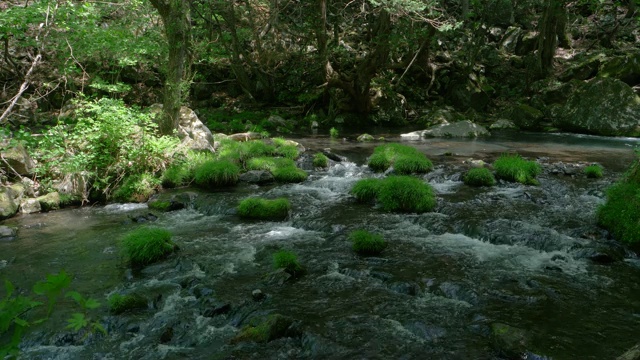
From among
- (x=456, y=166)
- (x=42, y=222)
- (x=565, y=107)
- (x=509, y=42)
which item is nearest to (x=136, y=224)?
(x=42, y=222)

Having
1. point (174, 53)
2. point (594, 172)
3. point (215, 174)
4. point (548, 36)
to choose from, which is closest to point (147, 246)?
point (215, 174)

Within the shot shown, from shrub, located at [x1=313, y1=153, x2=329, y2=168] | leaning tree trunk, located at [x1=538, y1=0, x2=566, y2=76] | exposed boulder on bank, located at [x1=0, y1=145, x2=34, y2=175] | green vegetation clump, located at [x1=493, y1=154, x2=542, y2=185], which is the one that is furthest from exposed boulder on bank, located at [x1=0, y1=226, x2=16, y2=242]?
leaning tree trunk, located at [x1=538, y1=0, x2=566, y2=76]

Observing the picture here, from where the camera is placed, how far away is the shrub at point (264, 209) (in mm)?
10812

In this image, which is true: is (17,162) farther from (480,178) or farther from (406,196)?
(480,178)

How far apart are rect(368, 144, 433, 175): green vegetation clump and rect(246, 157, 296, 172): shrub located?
2730 mm

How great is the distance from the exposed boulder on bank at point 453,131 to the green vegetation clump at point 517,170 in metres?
8.39

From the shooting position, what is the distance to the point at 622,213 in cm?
905

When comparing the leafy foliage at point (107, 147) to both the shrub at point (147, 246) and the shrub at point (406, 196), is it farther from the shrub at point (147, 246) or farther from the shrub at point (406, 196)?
the shrub at point (406, 196)

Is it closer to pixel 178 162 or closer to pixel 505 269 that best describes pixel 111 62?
pixel 178 162

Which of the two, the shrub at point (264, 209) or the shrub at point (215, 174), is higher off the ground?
the shrub at point (215, 174)

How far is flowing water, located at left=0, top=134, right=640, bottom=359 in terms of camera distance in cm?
571

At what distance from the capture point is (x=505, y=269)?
7773 mm

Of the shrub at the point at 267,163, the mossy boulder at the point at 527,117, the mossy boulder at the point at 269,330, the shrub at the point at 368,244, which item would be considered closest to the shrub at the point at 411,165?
the shrub at the point at 267,163

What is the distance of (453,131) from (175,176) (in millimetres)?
14360
